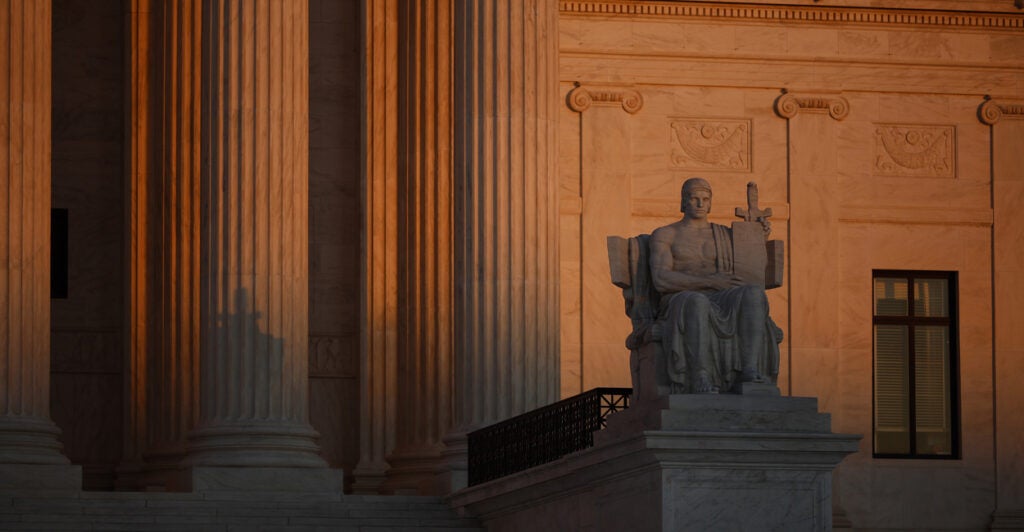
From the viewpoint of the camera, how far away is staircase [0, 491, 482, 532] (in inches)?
1148

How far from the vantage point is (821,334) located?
3878 cm

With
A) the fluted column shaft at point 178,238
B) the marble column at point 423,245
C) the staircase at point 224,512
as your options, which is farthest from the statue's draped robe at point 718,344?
the fluted column shaft at point 178,238

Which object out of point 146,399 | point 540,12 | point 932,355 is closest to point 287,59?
point 540,12

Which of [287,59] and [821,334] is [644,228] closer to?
[821,334]

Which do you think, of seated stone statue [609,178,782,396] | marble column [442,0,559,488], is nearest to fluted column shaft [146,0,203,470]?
marble column [442,0,559,488]

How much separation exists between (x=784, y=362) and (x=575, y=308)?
3825 millimetres

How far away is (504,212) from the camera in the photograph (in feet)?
108

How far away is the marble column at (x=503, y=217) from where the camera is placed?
32719mm

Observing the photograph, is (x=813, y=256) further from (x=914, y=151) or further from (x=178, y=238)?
(x=178, y=238)

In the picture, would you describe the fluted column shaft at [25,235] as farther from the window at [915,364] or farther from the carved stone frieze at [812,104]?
the window at [915,364]

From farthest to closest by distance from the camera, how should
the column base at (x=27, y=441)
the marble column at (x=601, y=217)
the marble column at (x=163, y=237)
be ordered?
the marble column at (x=601, y=217)
the marble column at (x=163, y=237)
the column base at (x=27, y=441)

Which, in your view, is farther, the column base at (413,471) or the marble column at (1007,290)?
the marble column at (1007,290)

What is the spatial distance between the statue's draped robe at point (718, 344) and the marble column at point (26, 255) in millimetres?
9909

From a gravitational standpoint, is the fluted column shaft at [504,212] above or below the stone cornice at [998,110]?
below
